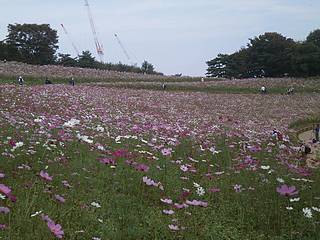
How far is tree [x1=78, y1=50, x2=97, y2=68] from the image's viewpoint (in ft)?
229

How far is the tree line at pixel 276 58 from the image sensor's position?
5378cm

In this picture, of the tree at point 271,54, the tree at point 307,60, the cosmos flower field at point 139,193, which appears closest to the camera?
the cosmos flower field at point 139,193

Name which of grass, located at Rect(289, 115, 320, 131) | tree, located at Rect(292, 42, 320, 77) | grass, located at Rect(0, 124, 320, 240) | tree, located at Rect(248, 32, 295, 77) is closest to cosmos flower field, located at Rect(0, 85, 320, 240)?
grass, located at Rect(0, 124, 320, 240)

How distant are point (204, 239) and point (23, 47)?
2675 inches

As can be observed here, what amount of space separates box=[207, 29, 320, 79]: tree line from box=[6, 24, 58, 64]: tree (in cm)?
2776

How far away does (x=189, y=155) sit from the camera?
27.6 ft

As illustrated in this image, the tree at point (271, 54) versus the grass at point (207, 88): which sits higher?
the tree at point (271, 54)

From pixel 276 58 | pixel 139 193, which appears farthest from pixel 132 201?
pixel 276 58

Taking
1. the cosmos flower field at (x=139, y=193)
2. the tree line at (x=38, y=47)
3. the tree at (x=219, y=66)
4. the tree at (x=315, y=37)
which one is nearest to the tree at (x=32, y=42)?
the tree line at (x=38, y=47)

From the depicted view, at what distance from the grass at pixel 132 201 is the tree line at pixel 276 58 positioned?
161 ft

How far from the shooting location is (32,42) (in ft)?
226

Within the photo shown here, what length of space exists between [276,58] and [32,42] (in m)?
34.4

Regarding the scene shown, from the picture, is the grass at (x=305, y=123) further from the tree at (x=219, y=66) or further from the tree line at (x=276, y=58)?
the tree at (x=219, y=66)

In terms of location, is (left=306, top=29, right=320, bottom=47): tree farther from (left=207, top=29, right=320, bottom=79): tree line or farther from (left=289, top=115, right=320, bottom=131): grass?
(left=289, top=115, right=320, bottom=131): grass
